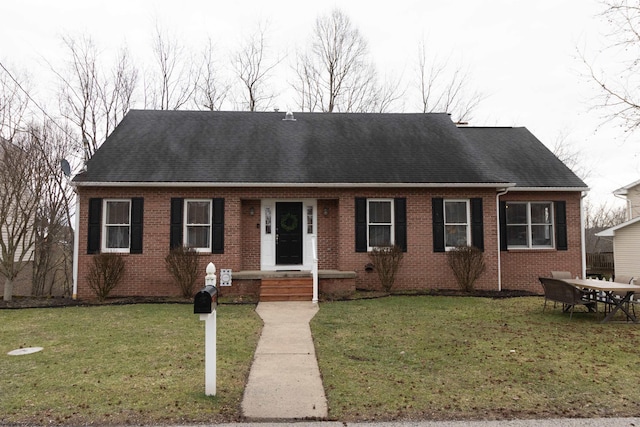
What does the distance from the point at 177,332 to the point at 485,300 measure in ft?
24.0

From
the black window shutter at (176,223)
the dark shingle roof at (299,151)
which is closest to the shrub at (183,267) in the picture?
the black window shutter at (176,223)

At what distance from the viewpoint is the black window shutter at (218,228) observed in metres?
11.5

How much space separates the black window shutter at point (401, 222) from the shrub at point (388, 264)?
45 centimetres

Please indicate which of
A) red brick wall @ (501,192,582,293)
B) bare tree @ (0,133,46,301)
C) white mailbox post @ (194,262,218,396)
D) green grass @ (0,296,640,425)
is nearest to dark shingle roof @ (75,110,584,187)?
bare tree @ (0,133,46,301)

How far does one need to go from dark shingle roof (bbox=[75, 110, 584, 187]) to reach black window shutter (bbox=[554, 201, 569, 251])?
0.76 meters

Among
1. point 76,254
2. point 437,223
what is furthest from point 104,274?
point 437,223

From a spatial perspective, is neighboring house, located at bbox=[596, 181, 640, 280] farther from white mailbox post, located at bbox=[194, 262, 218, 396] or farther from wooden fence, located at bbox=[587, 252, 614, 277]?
white mailbox post, located at bbox=[194, 262, 218, 396]

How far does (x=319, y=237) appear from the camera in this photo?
39.8ft

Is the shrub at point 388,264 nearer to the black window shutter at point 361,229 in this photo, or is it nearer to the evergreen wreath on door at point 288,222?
the black window shutter at point 361,229

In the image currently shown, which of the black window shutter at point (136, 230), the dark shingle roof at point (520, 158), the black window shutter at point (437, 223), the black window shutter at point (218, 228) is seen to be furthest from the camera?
the dark shingle roof at point (520, 158)

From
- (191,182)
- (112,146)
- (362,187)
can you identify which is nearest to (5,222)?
(112,146)

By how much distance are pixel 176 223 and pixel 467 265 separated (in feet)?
26.5

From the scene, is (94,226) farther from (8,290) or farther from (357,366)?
(357,366)

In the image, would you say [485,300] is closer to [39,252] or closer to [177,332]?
[177,332]
